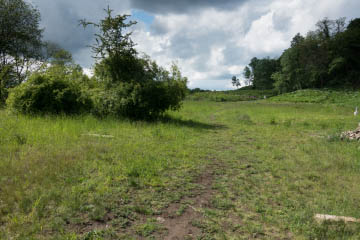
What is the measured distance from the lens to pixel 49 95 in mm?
12906

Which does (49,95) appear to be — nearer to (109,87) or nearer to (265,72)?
(109,87)

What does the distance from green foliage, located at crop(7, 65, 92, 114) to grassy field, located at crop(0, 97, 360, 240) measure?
5.09 meters

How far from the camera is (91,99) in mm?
13859

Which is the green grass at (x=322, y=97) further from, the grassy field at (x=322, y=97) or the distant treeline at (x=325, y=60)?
the distant treeline at (x=325, y=60)

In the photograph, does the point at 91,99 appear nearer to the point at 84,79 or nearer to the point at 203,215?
the point at 84,79

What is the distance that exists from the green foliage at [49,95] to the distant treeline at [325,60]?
55039mm

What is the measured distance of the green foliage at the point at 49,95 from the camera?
12.5 meters

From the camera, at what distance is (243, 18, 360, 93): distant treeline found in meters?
53.9

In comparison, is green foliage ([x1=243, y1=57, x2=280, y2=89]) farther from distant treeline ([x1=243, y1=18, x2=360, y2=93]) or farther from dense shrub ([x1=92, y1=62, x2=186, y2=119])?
dense shrub ([x1=92, y1=62, x2=186, y2=119])

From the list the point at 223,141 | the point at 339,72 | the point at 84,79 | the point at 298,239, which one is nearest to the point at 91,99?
the point at 84,79

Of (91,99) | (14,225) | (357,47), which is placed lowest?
(14,225)

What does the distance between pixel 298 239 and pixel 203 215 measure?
1.38 meters

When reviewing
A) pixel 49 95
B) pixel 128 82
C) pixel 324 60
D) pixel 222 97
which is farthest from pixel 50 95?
pixel 324 60

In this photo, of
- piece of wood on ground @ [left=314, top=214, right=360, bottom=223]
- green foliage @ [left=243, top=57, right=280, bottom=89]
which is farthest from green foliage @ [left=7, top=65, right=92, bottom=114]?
green foliage @ [left=243, top=57, right=280, bottom=89]
